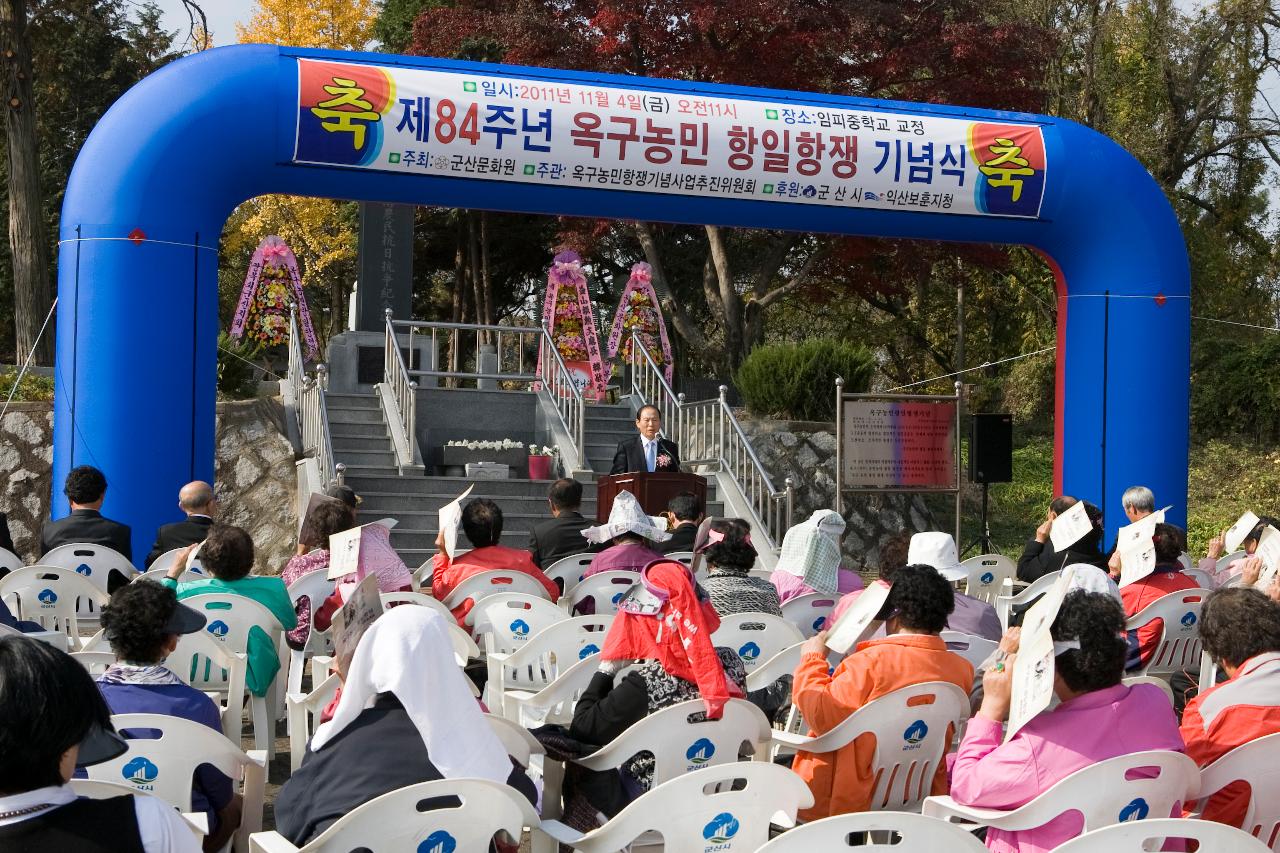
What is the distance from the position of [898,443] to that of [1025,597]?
5420 millimetres

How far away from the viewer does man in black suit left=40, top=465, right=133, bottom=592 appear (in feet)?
24.8

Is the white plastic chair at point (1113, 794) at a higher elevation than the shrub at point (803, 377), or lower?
lower

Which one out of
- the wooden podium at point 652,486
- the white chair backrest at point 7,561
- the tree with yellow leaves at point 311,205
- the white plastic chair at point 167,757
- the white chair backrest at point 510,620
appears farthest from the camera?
the tree with yellow leaves at point 311,205

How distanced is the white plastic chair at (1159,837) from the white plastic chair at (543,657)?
2402 millimetres

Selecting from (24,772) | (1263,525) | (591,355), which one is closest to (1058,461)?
(1263,525)

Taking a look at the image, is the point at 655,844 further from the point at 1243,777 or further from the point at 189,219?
the point at 189,219

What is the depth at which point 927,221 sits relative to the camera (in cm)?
1077

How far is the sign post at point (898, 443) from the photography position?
12.5 m

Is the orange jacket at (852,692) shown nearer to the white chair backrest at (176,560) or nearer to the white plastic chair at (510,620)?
the white plastic chair at (510,620)

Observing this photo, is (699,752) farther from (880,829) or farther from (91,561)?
(91,561)

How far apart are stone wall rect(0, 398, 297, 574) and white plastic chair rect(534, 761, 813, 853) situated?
10018mm

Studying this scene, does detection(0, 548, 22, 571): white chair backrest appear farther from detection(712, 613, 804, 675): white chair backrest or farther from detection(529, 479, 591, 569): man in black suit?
detection(712, 613, 804, 675): white chair backrest

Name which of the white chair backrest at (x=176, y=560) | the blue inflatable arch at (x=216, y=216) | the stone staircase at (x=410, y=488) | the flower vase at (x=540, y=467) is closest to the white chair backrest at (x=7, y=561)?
the white chair backrest at (x=176, y=560)

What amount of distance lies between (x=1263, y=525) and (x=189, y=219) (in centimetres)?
696
